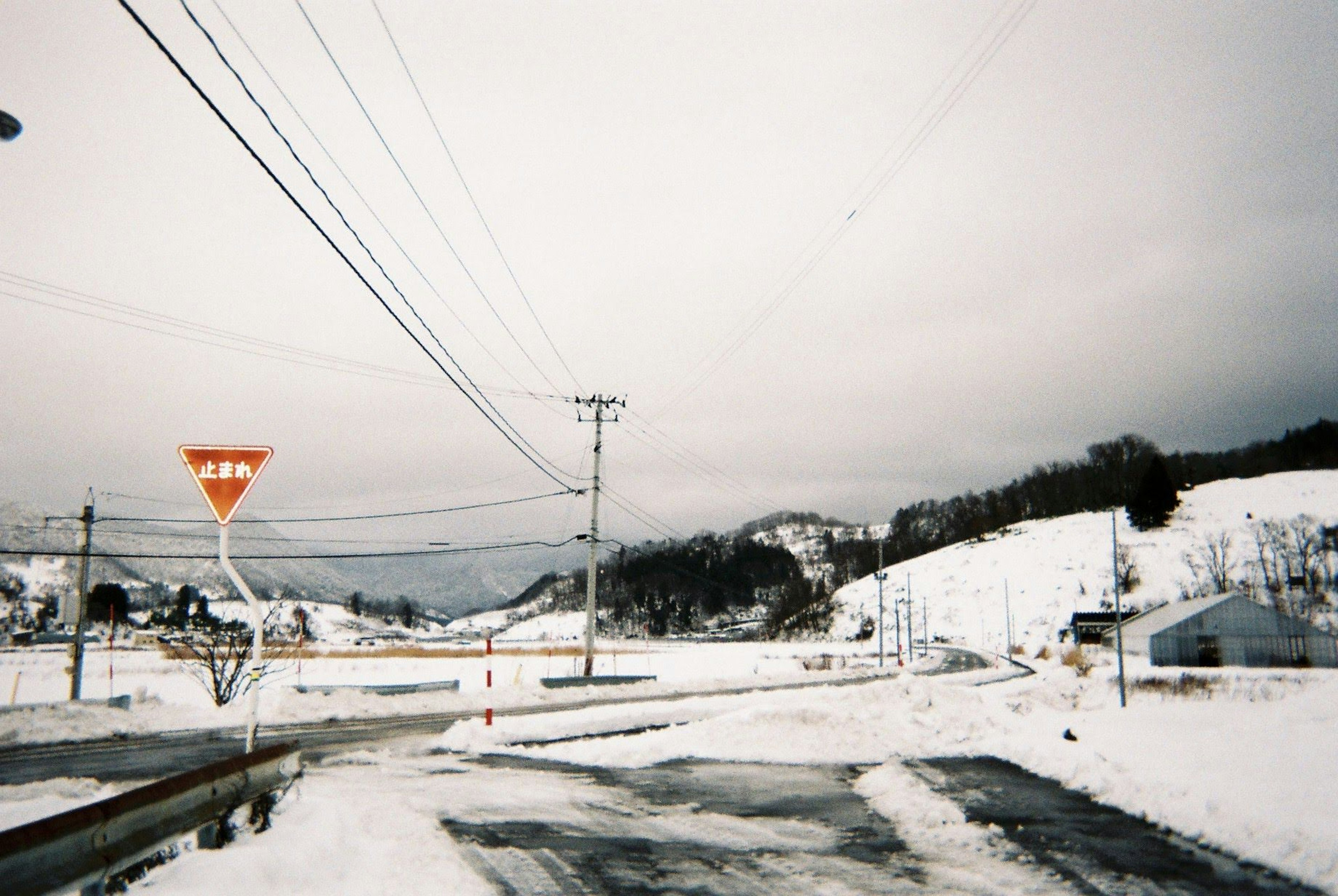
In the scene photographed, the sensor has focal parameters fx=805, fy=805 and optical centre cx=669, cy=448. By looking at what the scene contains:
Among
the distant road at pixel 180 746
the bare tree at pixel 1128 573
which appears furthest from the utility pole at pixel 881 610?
the bare tree at pixel 1128 573

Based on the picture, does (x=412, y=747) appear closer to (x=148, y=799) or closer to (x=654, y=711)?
(x=654, y=711)

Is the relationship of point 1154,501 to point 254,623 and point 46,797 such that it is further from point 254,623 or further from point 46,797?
point 46,797

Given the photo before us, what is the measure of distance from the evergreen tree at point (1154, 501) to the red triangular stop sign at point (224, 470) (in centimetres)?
15824

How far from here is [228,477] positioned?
8555 mm

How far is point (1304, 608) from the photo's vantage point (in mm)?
89875

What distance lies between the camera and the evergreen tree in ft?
458

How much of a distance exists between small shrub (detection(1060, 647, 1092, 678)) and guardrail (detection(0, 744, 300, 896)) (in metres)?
50.9

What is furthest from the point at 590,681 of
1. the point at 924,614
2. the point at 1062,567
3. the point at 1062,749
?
the point at 1062,567

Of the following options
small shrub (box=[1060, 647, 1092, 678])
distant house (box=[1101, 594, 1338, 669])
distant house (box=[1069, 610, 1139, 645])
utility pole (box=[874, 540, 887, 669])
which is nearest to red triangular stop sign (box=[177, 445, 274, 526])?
utility pole (box=[874, 540, 887, 669])

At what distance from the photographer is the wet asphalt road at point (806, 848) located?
21.1ft

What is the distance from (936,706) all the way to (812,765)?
6.69 metres

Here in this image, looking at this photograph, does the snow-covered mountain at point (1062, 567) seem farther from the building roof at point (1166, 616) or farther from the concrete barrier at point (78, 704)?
the concrete barrier at point (78, 704)

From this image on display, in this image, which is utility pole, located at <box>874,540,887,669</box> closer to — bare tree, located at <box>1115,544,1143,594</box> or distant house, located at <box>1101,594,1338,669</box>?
distant house, located at <box>1101,594,1338,669</box>

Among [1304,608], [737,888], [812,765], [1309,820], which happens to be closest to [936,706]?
[812,765]
